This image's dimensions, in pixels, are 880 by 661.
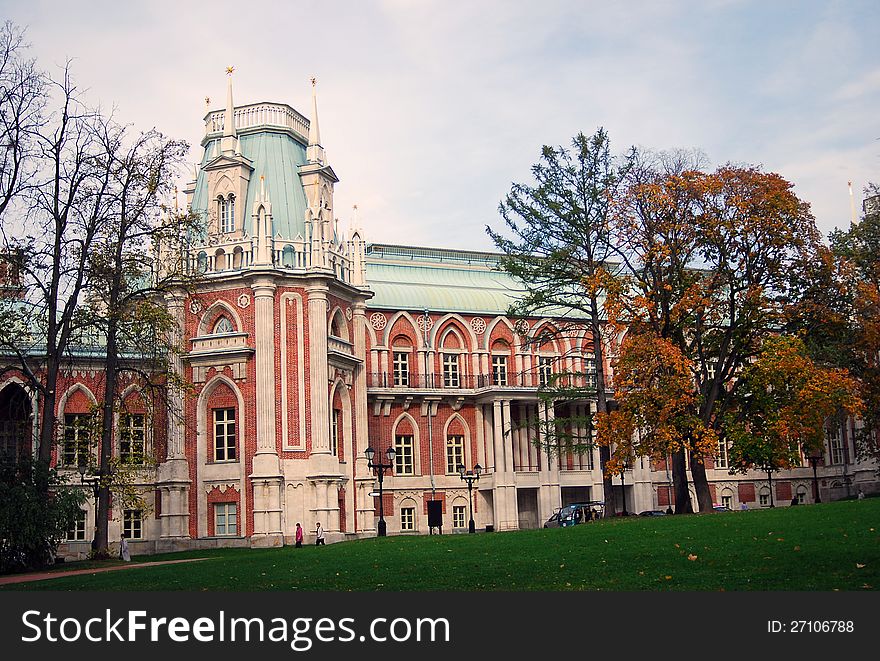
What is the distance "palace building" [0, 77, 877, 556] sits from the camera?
1631 inches

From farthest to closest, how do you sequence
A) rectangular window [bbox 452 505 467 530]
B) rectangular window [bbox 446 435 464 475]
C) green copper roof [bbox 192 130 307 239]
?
rectangular window [bbox 446 435 464 475], rectangular window [bbox 452 505 467 530], green copper roof [bbox 192 130 307 239]

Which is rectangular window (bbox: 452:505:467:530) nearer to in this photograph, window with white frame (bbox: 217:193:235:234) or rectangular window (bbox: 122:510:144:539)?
rectangular window (bbox: 122:510:144:539)

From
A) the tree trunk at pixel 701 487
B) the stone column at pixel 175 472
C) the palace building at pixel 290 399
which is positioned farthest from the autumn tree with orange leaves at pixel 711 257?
the stone column at pixel 175 472

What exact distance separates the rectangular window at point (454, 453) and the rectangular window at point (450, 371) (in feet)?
9.62

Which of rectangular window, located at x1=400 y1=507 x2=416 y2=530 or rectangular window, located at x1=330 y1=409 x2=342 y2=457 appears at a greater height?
rectangular window, located at x1=330 y1=409 x2=342 y2=457

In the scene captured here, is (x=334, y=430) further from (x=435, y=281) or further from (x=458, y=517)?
(x=435, y=281)

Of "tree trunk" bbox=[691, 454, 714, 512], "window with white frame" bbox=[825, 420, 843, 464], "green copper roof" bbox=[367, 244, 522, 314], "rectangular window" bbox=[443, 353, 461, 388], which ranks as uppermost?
"green copper roof" bbox=[367, 244, 522, 314]

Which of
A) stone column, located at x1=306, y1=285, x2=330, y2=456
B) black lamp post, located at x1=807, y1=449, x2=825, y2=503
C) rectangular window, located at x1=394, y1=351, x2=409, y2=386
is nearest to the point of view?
stone column, located at x1=306, y1=285, x2=330, y2=456

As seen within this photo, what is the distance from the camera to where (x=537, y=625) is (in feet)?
42.0

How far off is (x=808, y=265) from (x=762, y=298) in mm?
1914

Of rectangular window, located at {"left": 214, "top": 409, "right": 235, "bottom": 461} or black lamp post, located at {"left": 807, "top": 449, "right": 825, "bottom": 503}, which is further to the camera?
black lamp post, located at {"left": 807, "top": 449, "right": 825, "bottom": 503}

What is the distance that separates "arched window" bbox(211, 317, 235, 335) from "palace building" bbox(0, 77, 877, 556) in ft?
0.29

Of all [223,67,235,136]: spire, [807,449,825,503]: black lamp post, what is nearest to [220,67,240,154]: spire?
[223,67,235,136]: spire

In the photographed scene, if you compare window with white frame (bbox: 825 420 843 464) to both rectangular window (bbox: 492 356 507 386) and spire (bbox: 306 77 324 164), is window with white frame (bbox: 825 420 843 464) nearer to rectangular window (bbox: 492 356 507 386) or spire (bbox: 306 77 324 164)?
rectangular window (bbox: 492 356 507 386)
